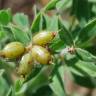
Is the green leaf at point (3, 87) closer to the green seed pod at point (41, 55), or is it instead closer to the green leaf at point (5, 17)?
the green leaf at point (5, 17)

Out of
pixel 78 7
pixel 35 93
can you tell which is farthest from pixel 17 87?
pixel 78 7

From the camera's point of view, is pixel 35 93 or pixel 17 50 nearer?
pixel 17 50

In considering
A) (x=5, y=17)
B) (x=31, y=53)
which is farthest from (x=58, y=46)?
(x=5, y=17)

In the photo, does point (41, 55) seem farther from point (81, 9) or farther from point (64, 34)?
point (81, 9)

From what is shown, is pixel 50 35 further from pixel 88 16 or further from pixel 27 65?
pixel 88 16

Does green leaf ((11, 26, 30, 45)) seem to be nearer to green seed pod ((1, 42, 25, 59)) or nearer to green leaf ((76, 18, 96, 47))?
green seed pod ((1, 42, 25, 59))

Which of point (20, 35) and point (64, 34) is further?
point (20, 35)

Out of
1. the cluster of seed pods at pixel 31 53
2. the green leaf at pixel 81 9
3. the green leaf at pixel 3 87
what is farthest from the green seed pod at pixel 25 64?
the green leaf at pixel 3 87
